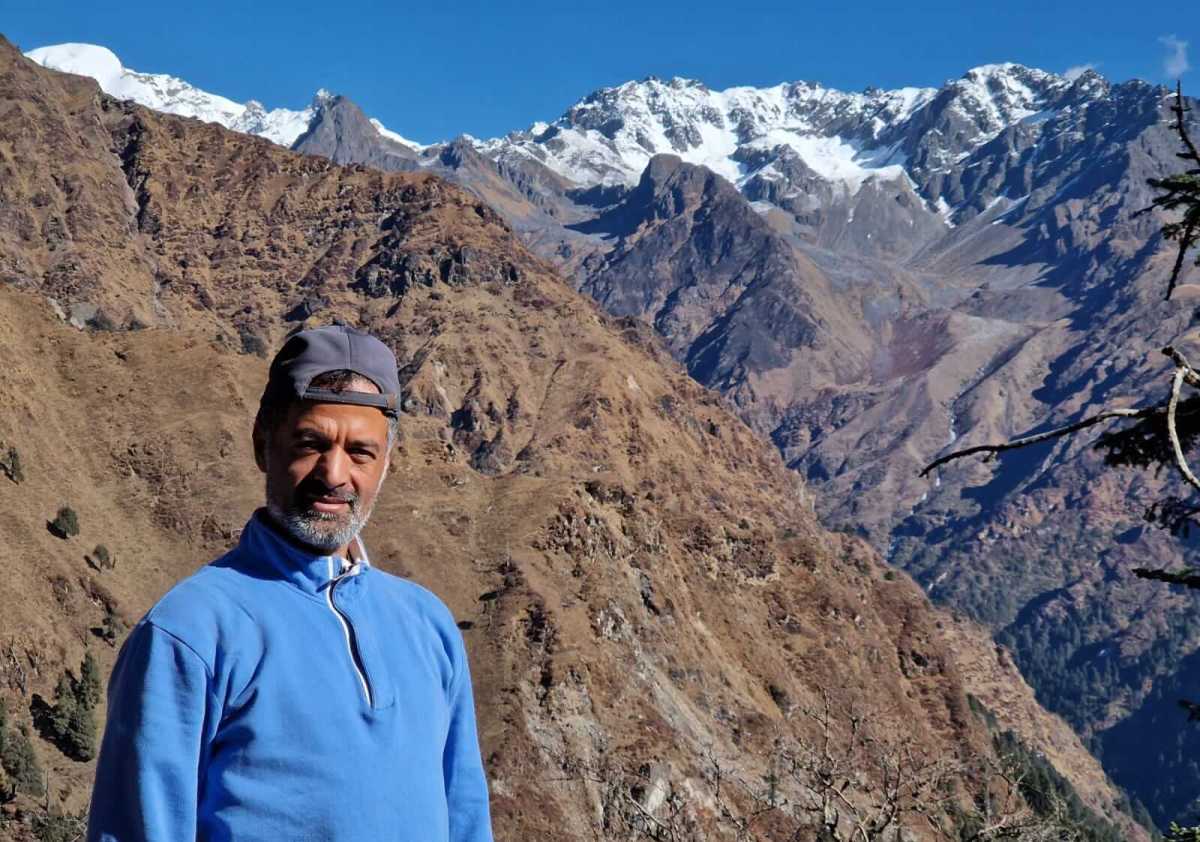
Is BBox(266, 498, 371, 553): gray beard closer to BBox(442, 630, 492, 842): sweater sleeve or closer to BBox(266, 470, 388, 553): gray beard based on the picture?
BBox(266, 470, 388, 553): gray beard

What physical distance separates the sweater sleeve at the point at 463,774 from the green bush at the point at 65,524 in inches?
2541

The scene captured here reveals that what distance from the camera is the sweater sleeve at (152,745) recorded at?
396 cm

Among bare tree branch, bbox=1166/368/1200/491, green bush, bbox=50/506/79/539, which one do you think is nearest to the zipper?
bare tree branch, bbox=1166/368/1200/491

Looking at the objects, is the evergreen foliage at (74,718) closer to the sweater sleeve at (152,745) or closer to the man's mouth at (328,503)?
the man's mouth at (328,503)

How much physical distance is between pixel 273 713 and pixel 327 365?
133cm

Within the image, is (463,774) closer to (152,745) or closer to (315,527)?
(315,527)

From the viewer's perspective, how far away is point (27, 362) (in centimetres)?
7594

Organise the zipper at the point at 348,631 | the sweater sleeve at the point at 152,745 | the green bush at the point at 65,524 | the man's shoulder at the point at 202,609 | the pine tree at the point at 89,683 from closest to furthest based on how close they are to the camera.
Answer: the sweater sleeve at the point at 152,745
the man's shoulder at the point at 202,609
the zipper at the point at 348,631
the pine tree at the point at 89,683
the green bush at the point at 65,524

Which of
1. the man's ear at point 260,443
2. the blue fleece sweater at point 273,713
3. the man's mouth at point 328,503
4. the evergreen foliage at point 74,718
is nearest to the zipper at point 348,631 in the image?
the blue fleece sweater at point 273,713

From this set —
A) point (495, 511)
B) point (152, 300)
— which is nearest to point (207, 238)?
point (152, 300)

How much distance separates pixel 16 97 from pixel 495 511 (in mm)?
119583

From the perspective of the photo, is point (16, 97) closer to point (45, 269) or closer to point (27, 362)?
point (45, 269)

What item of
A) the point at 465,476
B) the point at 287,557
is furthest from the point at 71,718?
the point at 287,557

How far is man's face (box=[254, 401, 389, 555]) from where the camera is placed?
15.3 ft
